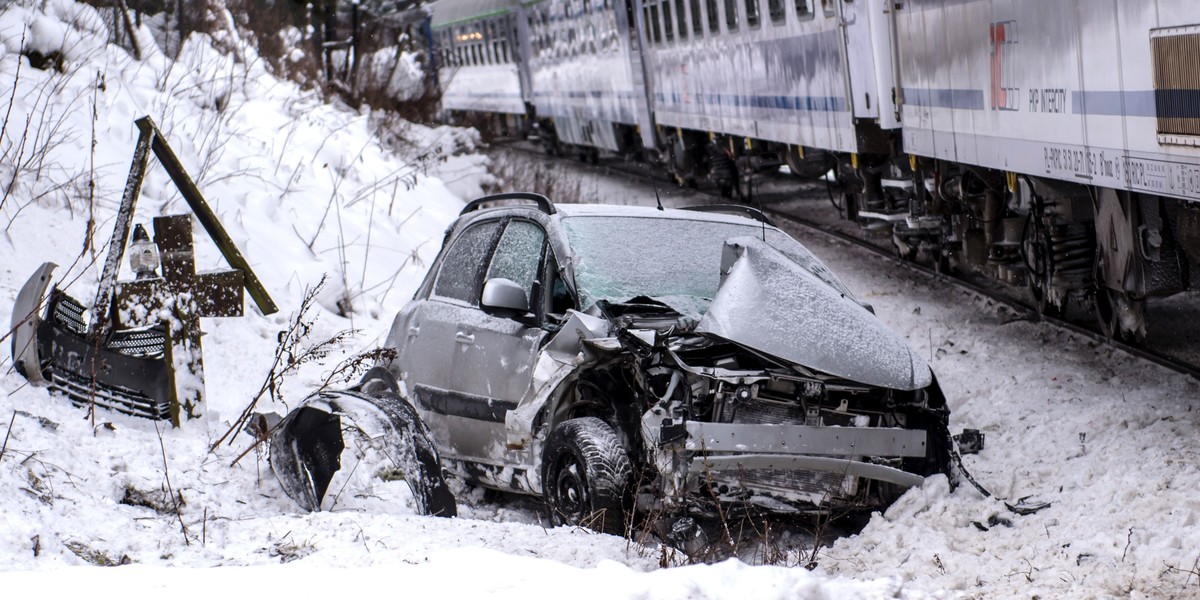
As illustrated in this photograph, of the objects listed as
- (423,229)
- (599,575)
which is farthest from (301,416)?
(423,229)

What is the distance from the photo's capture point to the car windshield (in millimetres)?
6707

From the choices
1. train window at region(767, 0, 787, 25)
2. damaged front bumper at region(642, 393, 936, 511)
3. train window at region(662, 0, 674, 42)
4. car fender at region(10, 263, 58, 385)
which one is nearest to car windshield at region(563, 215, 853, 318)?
damaged front bumper at region(642, 393, 936, 511)

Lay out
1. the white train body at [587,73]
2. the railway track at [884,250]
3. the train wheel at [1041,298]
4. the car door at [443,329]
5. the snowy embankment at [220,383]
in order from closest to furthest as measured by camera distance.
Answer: the snowy embankment at [220,383] < the car door at [443,329] < the railway track at [884,250] < the train wheel at [1041,298] < the white train body at [587,73]

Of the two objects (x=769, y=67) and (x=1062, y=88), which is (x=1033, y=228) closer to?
(x=1062, y=88)

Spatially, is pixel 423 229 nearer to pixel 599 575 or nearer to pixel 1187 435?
pixel 1187 435

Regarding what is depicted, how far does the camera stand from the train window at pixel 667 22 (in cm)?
2052

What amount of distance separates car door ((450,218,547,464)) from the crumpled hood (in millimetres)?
1020

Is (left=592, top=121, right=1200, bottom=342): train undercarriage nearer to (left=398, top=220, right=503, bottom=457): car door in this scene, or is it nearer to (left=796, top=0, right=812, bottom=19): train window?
(left=796, top=0, right=812, bottom=19): train window

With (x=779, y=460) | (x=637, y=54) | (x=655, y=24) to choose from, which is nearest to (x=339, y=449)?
(x=779, y=460)

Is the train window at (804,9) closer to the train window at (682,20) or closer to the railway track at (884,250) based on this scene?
the railway track at (884,250)

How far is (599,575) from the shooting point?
439 cm

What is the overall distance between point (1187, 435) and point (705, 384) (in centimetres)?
274

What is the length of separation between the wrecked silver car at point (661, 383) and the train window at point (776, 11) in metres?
8.35

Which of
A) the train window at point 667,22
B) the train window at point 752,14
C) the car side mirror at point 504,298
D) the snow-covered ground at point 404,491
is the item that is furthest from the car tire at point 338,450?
the train window at point 667,22
